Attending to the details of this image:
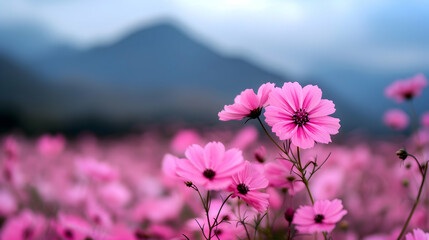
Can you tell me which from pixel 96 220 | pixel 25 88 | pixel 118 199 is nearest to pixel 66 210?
pixel 118 199

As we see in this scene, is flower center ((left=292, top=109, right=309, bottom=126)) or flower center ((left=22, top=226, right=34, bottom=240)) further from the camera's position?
flower center ((left=22, top=226, right=34, bottom=240))

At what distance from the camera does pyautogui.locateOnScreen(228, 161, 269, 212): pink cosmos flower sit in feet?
1.04

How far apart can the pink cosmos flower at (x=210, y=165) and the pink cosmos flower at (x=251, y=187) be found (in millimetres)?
23

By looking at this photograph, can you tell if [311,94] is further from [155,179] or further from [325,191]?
[155,179]

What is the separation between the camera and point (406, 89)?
Result: 89 centimetres

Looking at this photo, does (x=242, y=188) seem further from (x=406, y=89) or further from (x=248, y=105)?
(x=406, y=89)

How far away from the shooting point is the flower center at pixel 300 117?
341 millimetres

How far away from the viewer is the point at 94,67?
161 inches

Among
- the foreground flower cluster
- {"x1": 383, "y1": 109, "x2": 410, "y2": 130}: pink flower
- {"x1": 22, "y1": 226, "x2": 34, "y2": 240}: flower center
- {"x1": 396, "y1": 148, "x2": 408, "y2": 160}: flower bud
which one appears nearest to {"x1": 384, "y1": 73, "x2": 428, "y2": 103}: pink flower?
the foreground flower cluster

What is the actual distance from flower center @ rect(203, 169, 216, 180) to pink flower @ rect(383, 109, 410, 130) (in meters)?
1.00

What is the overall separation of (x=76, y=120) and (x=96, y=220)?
3.59 metres

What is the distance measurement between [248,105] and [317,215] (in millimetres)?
128

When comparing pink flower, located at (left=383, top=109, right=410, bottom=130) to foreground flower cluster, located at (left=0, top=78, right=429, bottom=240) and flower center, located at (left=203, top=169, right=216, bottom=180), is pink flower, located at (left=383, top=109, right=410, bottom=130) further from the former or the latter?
flower center, located at (left=203, top=169, right=216, bottom=180)

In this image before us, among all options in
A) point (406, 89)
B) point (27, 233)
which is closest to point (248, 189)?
point (27, 233)
